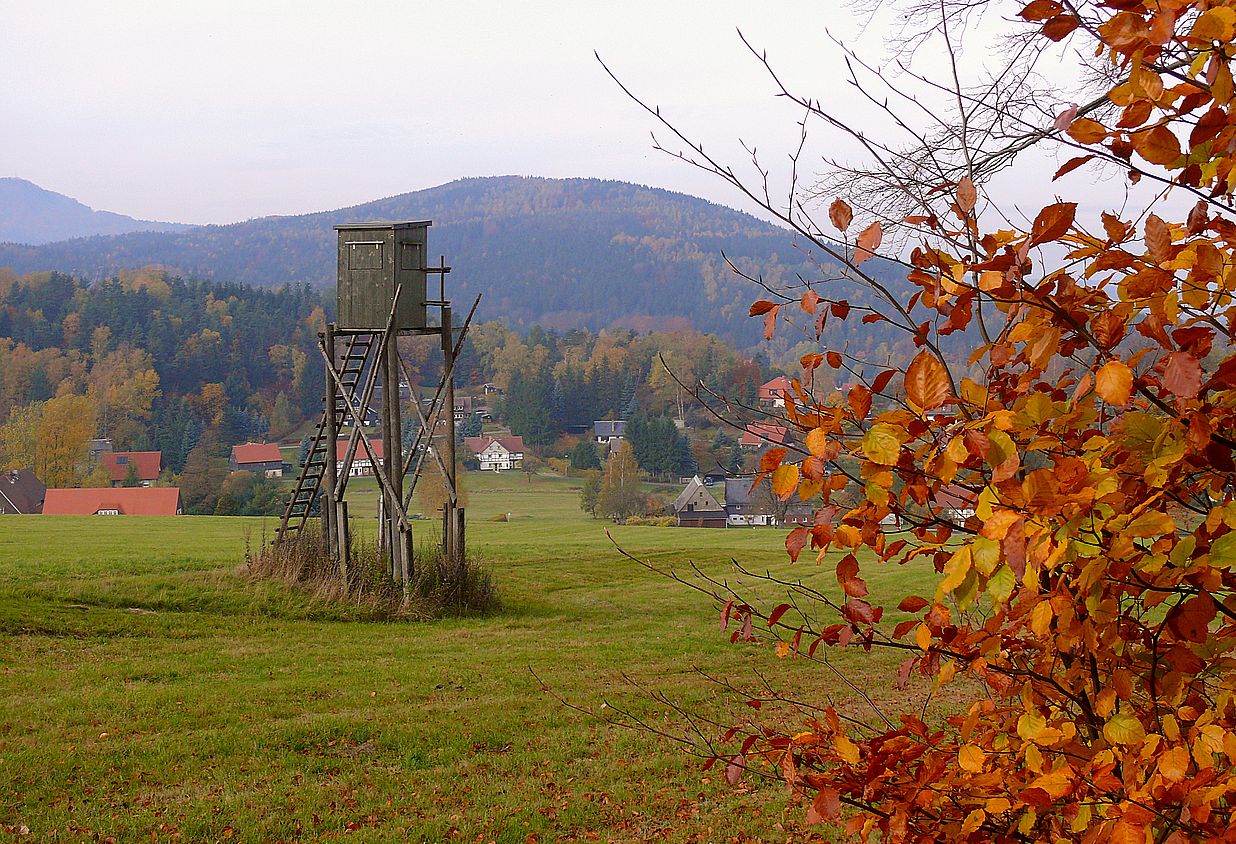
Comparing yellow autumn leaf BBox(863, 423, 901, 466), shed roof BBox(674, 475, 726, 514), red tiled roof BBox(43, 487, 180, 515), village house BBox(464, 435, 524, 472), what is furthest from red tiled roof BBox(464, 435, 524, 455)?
yellow autumn leaf BBox(863, 423, 901, 466)

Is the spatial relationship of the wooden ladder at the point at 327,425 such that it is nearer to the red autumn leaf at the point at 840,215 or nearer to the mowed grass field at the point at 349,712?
the mowed grass field at the point at 349,712

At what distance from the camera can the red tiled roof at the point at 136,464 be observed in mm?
74938

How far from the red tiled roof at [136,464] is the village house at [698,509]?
39605mm

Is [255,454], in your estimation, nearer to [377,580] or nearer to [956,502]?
[377,580]

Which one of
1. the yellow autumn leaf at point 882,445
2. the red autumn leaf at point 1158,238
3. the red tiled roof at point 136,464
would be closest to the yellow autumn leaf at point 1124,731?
the yellow autumn leaf at point 882,445

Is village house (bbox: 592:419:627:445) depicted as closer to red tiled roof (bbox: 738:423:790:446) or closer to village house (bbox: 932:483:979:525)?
red tiled roof (bbox: 738:423:790:446)

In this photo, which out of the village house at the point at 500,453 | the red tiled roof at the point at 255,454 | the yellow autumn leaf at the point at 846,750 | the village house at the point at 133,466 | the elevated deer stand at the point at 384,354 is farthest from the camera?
the village house at the point at 500,453

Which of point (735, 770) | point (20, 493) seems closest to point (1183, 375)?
point (735, 770)

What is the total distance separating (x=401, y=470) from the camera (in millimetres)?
15367

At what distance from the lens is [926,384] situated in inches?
63.4

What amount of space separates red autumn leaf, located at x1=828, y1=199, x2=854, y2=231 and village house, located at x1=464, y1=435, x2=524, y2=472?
94351 millimetres

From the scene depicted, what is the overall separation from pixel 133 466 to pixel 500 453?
3421 centimetres

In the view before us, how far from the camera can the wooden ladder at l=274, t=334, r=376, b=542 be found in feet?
50.8

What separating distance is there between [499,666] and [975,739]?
29.2 ft
